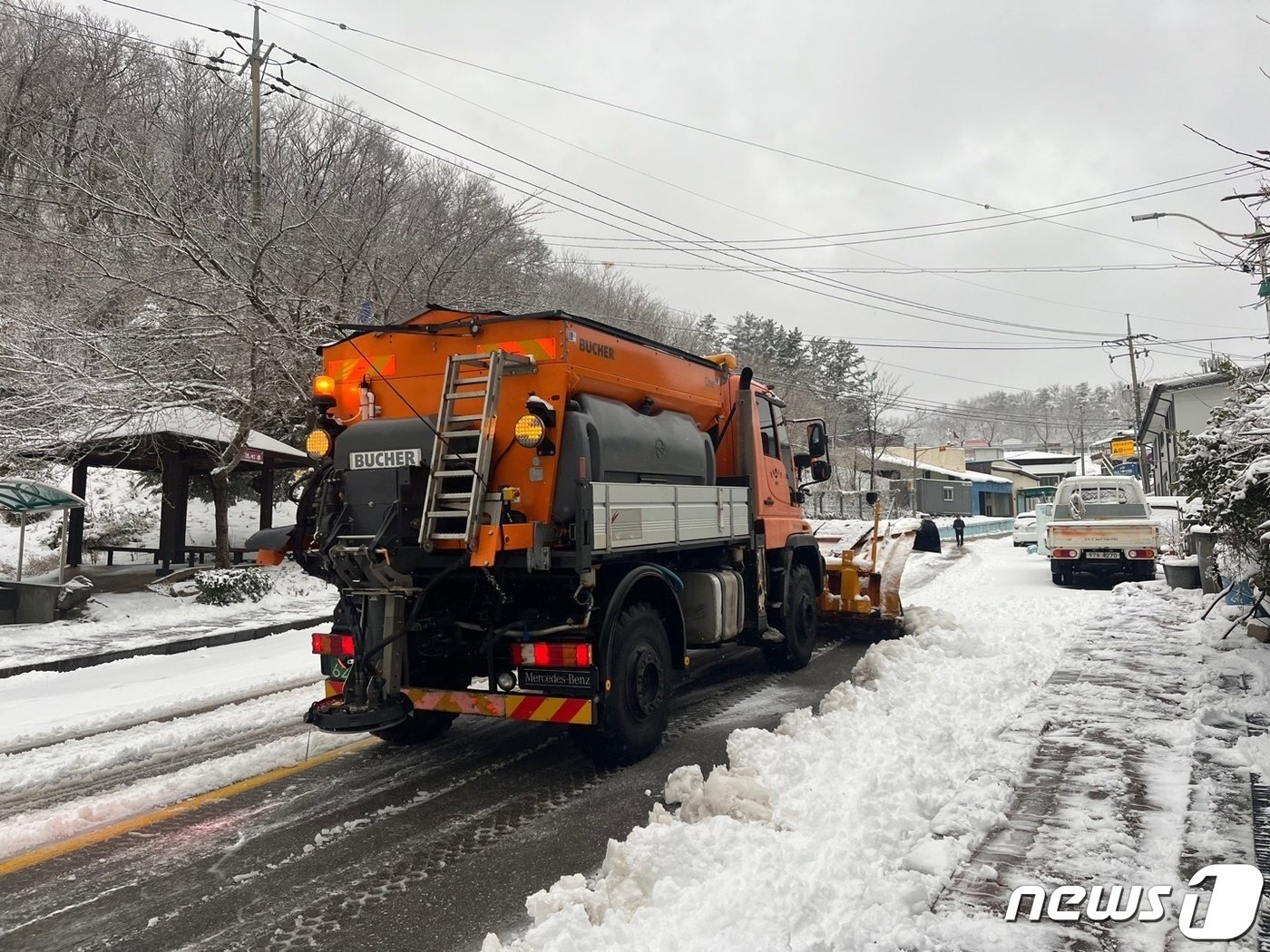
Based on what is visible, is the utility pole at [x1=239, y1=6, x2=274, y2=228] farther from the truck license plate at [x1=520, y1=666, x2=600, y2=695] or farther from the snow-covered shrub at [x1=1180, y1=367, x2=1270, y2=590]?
the snow-covered shrub at [x1=1180, y1=367, x2=1270, y2=590]

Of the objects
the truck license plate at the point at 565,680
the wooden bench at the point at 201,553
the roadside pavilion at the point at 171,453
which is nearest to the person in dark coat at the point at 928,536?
the truck license plate at the point at 565,680

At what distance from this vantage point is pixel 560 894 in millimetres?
3604

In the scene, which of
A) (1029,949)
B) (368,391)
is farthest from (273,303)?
(1029,949)

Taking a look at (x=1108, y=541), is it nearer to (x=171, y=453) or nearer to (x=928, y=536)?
(x=928, y=536)

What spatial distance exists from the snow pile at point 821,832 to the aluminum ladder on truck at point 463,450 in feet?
6.68

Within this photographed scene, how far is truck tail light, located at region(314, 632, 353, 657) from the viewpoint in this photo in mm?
5488

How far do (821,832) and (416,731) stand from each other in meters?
3.36

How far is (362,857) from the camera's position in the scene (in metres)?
4.33

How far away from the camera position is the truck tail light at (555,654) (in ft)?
17.1

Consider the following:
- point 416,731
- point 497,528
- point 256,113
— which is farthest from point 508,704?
point 256,113

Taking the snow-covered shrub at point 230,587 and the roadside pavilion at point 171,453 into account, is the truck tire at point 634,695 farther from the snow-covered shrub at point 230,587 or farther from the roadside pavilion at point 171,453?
the roadside pavilion at point 171,453

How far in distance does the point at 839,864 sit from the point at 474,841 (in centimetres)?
192

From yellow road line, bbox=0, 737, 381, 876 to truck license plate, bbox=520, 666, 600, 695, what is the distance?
1.85 metres

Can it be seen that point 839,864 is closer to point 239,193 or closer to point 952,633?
point 952,633
